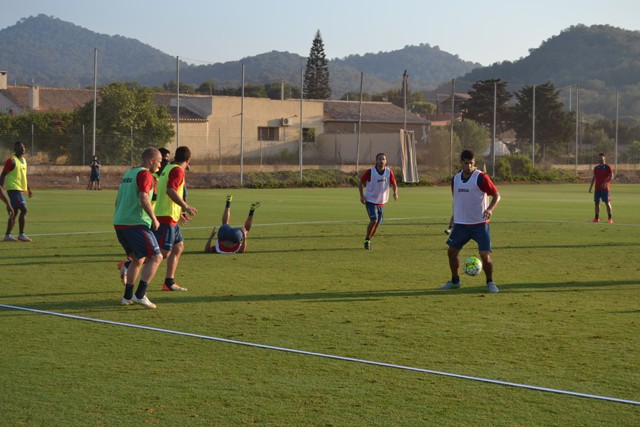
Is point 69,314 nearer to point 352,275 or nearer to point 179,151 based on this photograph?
point 179,151

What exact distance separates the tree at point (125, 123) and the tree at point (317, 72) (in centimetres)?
6219

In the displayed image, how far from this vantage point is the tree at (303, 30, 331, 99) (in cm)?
12362

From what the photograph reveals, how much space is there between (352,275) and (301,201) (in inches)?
942

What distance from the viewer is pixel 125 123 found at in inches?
2261

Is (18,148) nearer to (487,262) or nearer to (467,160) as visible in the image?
(467,160)

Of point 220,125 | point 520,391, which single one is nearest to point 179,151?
point 520,391

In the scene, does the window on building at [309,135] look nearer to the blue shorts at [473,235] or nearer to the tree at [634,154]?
the tree at [634,154]

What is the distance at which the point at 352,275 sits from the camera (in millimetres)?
14906

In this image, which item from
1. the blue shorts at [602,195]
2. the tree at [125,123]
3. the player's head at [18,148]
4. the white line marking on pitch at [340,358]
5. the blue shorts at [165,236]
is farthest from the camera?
the tree at [125,123]

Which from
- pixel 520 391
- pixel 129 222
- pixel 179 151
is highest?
pixel 179 151

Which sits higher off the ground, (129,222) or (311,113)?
(311,113)

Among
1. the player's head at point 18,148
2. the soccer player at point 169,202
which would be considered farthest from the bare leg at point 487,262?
the player's head at point 18,148

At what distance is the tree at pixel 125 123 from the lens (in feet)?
177

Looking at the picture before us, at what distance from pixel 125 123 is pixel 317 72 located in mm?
69476
